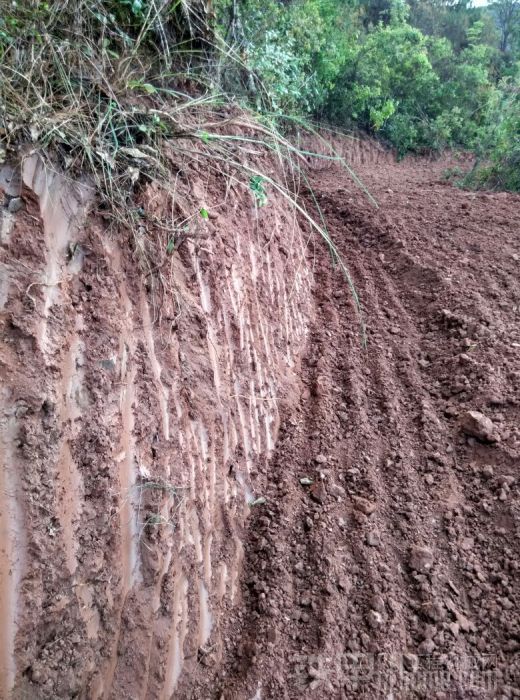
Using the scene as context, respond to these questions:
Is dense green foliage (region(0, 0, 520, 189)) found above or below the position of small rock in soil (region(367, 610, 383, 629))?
above

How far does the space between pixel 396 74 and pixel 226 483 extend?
7421 mm

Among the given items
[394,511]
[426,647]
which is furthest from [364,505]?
[426,647]

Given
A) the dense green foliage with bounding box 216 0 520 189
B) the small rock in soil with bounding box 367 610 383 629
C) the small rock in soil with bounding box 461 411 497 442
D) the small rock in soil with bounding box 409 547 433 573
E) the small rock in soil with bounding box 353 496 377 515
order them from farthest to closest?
1. the dense green foliage with bounding box 216 0 520 189
2. the small rock in soil with bounding box 461 411 497 442
3. the small rock in soil with bounding box 353 496 377 515
4. the small rock in soil with bounding box 409 547 433 573
5. the small rock in soil with bounding box 367 610 383 629

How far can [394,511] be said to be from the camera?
197 cm

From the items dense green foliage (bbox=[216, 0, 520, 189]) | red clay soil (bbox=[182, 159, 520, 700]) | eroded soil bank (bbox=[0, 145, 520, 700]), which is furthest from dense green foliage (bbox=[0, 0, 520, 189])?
red clay soil (bbox=[182, 159, 520, 700])

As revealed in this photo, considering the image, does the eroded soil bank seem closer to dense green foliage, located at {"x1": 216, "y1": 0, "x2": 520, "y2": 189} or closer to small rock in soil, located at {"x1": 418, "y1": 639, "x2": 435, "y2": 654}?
small rock in soil, located at {"x1": 418, "y1": 639, "x2": 435, "y2": 654}

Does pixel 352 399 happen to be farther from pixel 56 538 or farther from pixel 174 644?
pixel 56 538

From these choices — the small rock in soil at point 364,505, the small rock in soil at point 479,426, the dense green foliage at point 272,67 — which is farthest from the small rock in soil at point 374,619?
the dense green foliage at point 272,67

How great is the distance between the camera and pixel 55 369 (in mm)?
1331

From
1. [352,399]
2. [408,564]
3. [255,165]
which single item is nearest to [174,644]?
[408,564]

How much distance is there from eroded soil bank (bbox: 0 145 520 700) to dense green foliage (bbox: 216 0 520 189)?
8.18 ft

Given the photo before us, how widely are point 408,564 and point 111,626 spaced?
116 centimetres

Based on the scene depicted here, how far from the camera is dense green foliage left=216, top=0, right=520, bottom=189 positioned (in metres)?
4.37

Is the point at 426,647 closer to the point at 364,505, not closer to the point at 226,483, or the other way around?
the point at 364,505
